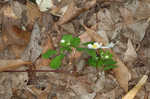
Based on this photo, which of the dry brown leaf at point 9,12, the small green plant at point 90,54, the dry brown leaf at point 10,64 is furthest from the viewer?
the dry brown leaf at point 9,12

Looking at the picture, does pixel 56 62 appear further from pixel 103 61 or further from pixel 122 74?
pixel 122 74

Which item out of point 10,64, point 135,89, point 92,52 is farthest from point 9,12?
point 135,89

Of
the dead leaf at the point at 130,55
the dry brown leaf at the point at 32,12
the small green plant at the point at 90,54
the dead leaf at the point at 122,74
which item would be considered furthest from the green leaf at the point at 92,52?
the dry brown leaf at the point at 32,12

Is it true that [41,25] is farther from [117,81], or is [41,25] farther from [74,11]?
[117,81]

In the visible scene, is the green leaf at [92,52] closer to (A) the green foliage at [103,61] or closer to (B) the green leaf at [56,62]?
(A) the green foliage at [103,61]

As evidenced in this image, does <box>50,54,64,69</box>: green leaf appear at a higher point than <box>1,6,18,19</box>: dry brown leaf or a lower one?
lower

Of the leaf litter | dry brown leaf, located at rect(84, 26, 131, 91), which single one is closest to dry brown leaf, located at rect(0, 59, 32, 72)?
the leaf litter

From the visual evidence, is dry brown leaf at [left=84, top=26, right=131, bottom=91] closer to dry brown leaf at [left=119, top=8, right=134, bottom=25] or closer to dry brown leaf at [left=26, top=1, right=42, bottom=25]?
dry brown leaf at [left=119, top=8, right=134, bottom=25]
